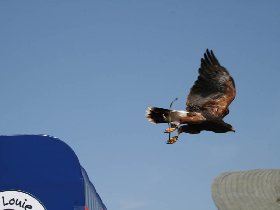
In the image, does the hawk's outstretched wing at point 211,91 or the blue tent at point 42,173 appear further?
the blue tent at point 42,173

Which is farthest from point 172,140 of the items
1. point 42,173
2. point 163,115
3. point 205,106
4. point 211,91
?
point 42,173

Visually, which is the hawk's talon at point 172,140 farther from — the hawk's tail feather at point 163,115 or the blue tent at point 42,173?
the blue tent at point 42,173

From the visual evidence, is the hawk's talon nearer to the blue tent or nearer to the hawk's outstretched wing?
the hawk's outstretched wing

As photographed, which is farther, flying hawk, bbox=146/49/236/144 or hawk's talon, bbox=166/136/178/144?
flying hawk, bbox=146/49/236/144

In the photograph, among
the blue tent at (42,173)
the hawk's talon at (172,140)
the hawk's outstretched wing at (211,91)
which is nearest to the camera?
the hawk's talon at (172,140)

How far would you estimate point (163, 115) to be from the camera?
7.73 m

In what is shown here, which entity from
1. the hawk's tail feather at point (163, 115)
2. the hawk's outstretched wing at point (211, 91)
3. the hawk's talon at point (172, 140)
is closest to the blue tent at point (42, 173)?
the hawk's outstretched wing at point (211, 91)

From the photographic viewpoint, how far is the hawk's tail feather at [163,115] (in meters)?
7.55

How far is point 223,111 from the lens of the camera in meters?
8.68

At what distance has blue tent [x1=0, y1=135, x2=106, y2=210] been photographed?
1051 centimetres

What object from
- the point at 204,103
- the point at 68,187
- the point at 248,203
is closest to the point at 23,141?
the point at 68,187

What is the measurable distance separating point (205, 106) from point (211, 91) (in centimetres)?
63

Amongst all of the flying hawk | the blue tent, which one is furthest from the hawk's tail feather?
the blue tent

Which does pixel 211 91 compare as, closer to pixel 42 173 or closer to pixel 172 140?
pixel 172 140
